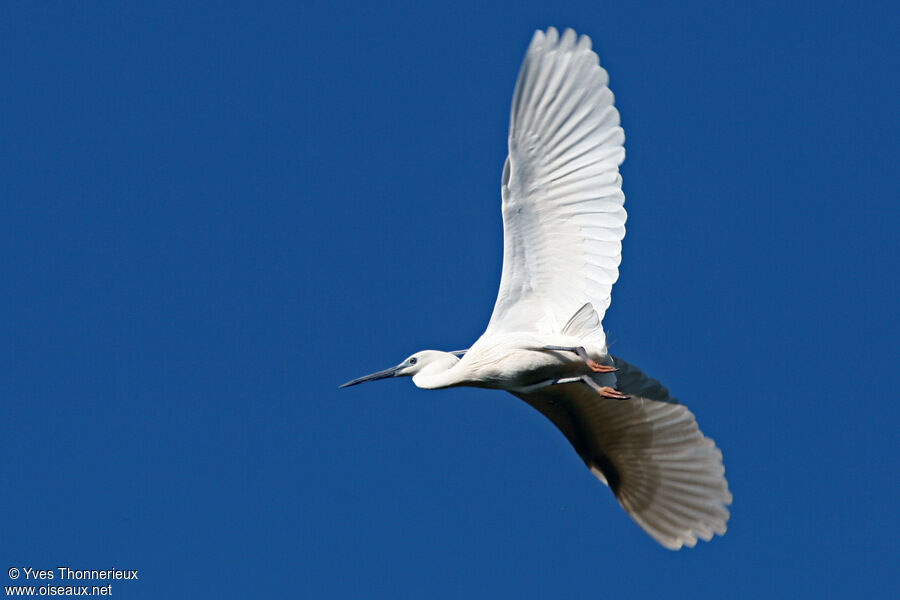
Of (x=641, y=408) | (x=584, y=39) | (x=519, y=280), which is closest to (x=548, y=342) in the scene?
(x=519, y=280)

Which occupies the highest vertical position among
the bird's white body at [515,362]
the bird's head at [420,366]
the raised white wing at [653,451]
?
the bird's head at [420,366]

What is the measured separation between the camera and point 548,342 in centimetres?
1215

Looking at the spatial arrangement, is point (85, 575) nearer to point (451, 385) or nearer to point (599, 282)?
point (451, 385)

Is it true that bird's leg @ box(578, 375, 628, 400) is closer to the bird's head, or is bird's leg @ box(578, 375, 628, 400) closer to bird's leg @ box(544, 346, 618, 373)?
bird's leg @ box(544, 346, 618, 373)

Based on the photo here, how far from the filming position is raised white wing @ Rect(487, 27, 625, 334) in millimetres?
11398

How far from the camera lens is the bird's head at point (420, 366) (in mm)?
13050

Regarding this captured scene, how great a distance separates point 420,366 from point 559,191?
2.80 m

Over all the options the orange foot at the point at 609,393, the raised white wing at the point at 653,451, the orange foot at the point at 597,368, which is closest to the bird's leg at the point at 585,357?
the orange foot at the point at 597,368

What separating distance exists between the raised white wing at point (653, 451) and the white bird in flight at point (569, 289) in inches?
0.6

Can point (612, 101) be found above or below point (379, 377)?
above

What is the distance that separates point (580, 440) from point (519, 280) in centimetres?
282

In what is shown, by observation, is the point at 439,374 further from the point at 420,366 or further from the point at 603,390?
the point at 603,390

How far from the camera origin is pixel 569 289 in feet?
40.1

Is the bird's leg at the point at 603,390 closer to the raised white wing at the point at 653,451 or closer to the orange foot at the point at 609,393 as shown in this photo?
the orange foot at the point at 609,393
